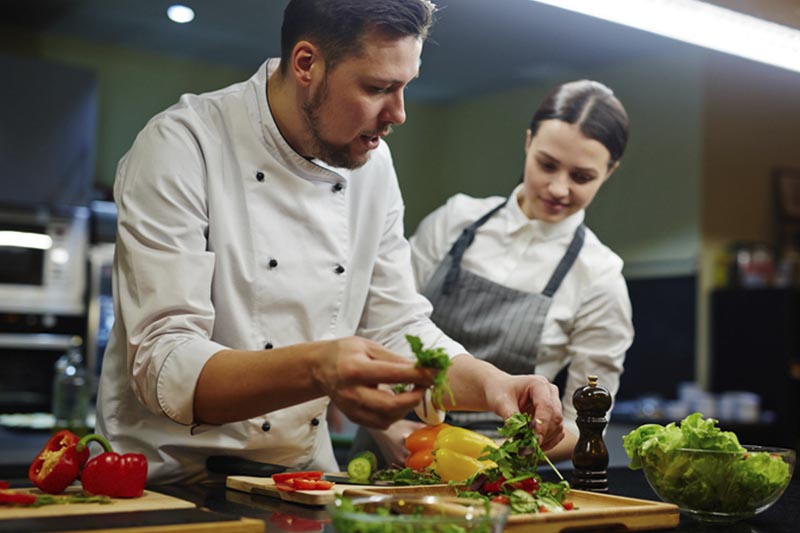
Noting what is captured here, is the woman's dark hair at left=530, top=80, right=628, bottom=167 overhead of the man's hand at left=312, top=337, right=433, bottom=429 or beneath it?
overhead

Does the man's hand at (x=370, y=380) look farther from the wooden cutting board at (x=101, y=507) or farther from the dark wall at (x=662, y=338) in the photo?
the dark wall at (x=662, y=338)

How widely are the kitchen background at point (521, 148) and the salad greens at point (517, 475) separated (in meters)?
1.17

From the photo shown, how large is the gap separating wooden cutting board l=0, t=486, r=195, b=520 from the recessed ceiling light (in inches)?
95.0

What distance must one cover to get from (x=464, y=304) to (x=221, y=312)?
76cm

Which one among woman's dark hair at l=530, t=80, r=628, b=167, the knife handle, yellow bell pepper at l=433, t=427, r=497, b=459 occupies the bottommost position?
the knife handle

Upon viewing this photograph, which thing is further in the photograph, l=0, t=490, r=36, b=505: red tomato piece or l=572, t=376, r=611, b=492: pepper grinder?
l=572, t=376, r=611, b=492: pepper grinder

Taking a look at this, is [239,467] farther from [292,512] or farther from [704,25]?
[704,25]

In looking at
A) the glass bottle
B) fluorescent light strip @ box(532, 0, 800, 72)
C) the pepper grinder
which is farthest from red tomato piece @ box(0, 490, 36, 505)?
the glass bottle

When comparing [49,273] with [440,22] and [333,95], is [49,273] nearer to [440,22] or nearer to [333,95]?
[440,22]

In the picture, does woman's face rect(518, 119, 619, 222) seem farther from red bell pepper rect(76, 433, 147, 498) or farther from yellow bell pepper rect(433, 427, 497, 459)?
red bell pepper rect(76, 433, 147, 498)

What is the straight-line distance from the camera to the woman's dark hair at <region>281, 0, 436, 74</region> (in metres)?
1.63

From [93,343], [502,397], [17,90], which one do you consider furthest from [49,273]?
[502,397]

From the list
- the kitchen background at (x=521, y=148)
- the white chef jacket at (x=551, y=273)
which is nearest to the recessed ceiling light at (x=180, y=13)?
the kitchen background at (x=521, y=148)

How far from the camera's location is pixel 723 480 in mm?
1413
